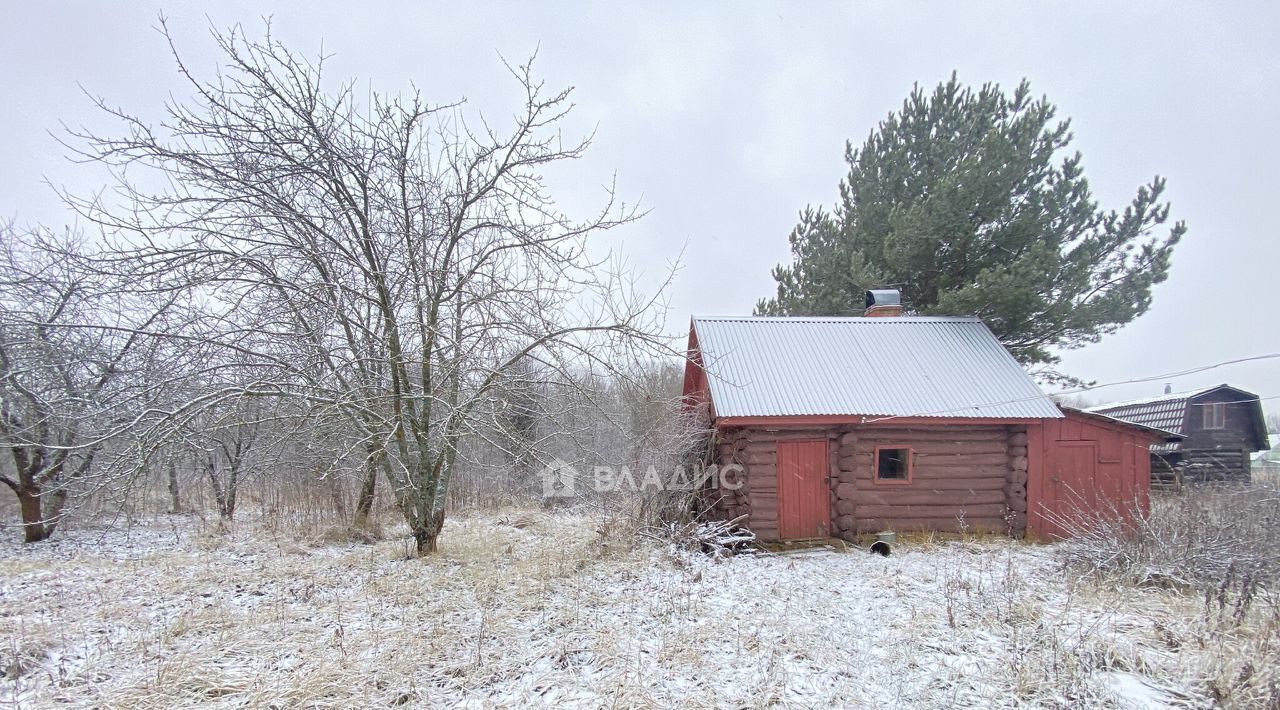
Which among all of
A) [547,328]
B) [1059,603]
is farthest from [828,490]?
[547,328]

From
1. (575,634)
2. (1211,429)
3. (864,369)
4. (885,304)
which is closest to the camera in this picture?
(575,634)

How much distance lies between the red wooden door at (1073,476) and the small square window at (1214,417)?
13146 mm

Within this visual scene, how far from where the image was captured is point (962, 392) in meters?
9.78

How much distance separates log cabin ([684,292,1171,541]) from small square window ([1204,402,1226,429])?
473 inches

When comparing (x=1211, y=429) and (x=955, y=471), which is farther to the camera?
(x=1211, y=429)

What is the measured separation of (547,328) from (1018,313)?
40.1 ft

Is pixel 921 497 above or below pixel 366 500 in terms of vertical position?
above

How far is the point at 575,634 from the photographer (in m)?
4.79

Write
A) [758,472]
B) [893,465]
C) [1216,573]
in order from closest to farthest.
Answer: [1216,573]
[758,472]
[893,465]

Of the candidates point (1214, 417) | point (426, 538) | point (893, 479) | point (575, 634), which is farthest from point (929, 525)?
point (1214, 417)

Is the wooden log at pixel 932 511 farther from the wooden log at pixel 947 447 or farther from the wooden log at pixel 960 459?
the wooden log at pixel 947 447

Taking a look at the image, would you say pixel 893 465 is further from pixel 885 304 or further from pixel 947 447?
pixel 885 304

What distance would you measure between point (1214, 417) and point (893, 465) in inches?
645

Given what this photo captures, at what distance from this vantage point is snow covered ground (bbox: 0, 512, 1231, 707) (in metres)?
3.80
